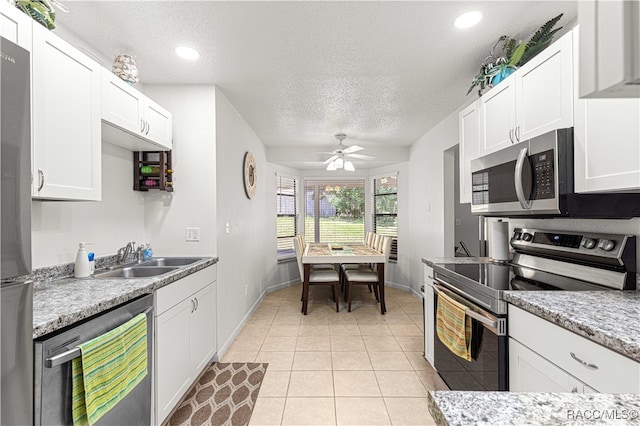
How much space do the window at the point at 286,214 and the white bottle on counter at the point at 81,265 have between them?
3.48 metres

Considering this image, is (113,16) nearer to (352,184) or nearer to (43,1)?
(43,1)

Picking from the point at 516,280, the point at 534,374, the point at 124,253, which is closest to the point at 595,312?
the point at 534,374

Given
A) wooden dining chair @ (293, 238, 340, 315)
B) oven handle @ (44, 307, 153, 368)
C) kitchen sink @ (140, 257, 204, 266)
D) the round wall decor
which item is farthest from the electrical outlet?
wooden dining chair @ (293, 238, 340, 315)

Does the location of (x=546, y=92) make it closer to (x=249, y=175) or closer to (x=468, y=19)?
(x=468, y=19)

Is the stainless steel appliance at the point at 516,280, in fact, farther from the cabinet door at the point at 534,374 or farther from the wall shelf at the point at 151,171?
the wall shelf at the point at 151,171

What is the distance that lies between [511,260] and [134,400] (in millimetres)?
2475

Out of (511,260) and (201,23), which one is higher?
(201,23)

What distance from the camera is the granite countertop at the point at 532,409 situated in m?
0.45

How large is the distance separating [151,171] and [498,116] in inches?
104

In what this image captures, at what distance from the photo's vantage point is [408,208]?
191 inches

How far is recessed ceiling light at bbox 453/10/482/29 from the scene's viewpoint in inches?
65.5

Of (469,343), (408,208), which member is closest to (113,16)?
(469,343)

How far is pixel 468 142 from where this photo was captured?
2.30 meters

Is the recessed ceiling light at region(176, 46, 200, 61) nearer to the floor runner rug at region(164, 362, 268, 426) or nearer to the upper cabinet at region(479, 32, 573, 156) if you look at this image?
the upper cabinet at region(479, 32, 573, 156)
